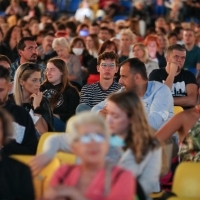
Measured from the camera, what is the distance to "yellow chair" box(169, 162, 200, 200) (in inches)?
225

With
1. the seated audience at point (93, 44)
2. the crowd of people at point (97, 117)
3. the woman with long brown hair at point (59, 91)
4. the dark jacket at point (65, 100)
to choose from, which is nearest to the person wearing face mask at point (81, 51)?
the crowd of people at point (97, 117)

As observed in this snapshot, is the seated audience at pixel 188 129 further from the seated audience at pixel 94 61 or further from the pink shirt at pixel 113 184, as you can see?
the seated audience at pixel 94 61

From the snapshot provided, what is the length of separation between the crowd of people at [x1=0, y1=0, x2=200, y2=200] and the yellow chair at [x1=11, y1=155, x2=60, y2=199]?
12 centimetres

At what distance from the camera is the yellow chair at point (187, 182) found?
572 centimetres

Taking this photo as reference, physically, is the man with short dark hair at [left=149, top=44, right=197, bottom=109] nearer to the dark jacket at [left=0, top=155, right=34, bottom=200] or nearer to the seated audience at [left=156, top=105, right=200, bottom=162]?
the seated audience at [left=156, top=105, right=200, bottom=162]

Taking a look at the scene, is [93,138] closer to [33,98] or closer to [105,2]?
[33,98]

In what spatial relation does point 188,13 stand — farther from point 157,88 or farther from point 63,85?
point 157,88

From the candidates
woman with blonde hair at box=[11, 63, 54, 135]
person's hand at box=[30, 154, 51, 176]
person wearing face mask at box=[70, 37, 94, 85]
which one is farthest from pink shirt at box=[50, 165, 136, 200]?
person wearing face mask at box=[70, 37, 94, 85]

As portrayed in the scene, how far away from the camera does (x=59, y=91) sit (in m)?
9.79

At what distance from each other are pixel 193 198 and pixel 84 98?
3668 millimetres

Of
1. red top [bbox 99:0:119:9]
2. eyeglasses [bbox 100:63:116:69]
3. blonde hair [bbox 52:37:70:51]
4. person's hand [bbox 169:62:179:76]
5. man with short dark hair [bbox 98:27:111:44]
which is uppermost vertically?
red top [bbox 99:0:119:9]

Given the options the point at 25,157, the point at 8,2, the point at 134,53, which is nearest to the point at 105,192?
the point at 25,157

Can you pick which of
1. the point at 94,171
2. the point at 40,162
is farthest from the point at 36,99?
the point at 94,171

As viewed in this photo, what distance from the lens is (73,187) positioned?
4.39 meters
